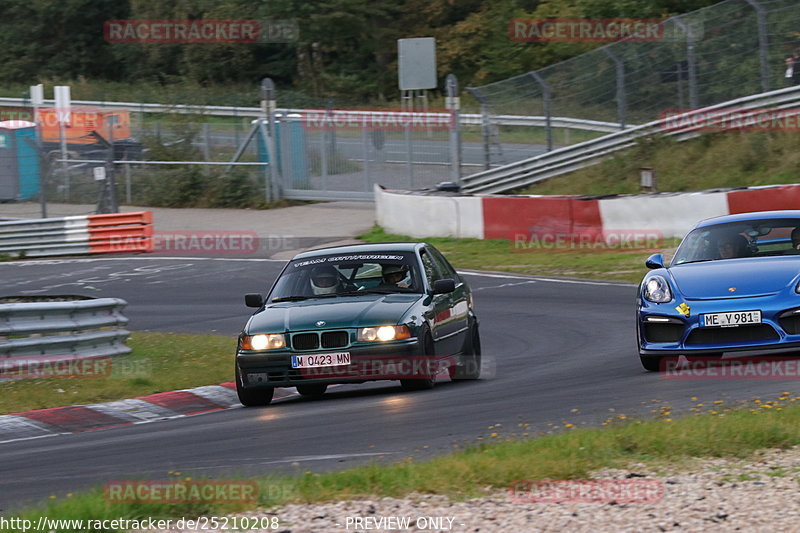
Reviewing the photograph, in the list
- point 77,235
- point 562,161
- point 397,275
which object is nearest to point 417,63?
point 562,161

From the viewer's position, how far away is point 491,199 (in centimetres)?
2491

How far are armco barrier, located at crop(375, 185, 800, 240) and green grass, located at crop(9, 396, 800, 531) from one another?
13.8 m

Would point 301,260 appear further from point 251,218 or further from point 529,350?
point 251,218

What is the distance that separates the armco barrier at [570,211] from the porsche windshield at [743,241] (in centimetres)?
958

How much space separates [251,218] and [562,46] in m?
18.2

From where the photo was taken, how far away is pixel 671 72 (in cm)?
2767

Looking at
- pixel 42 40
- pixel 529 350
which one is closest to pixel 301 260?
pixel 529 350

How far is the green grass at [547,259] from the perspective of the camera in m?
20.5

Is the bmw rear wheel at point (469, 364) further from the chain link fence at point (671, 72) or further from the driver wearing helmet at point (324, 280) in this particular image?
the chain link fence at point (671, 72)

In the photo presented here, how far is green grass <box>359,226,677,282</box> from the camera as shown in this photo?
20.5 meters

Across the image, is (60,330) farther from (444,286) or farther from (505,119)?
(505,119)

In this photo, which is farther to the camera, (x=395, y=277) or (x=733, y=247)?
(x=395, y=277)

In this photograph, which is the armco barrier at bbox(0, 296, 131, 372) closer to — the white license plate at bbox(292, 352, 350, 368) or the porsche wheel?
the white license plate at bbox(292, 352, 350, 368)

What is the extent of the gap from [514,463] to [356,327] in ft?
13.0
